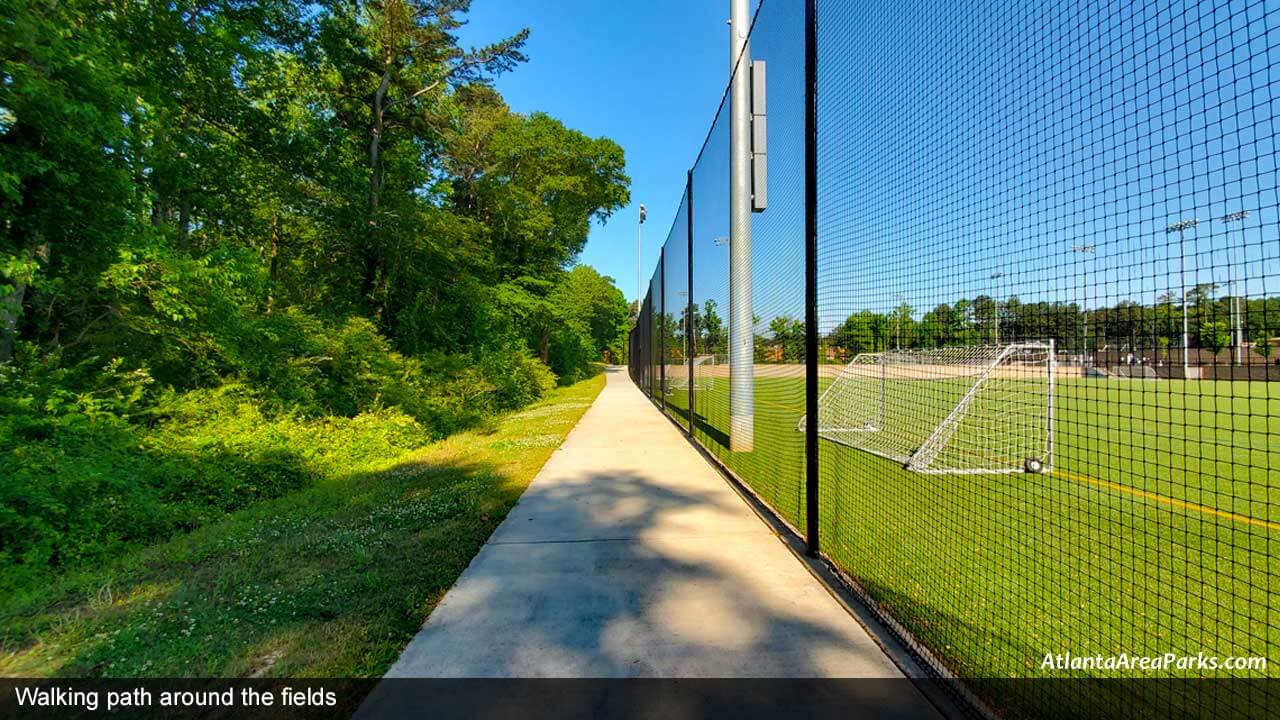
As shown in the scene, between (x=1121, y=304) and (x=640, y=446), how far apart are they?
5756 mm

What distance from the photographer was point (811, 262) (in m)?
3.19

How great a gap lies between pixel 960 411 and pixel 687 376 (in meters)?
4.49

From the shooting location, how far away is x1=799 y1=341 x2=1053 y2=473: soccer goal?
5.18 metres

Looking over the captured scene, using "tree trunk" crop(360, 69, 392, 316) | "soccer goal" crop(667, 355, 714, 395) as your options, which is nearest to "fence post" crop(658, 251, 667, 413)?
"soccer goal" crop(667, 355, 714, 395)

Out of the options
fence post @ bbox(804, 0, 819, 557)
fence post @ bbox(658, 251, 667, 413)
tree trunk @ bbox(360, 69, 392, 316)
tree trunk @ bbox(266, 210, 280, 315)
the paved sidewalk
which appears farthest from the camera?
fence post @ bbox(658, 251, 667, 413)

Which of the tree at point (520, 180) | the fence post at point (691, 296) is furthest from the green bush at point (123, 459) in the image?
the tree at point (520, 180)

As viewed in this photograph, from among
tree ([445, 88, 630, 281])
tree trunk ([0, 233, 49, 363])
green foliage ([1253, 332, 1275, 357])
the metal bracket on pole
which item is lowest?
green foliage ([1253, 332, 1275, 357])

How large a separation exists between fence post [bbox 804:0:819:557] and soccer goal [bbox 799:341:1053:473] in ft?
2.97

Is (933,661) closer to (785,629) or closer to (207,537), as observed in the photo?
(785,629)

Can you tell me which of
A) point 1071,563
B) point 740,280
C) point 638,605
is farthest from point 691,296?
point 638,605

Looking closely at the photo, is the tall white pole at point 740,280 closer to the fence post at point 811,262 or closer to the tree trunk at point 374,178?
the fence post at point 811,262

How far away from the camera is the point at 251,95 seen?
8.24 meters

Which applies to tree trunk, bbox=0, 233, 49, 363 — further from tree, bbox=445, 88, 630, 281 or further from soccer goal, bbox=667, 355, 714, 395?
tree, bbox=445, 88, 630, 281

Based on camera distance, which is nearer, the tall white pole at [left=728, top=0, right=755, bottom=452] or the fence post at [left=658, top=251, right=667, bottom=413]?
the tall white pole at [left=728, top=0, right=755, bottom=452]
